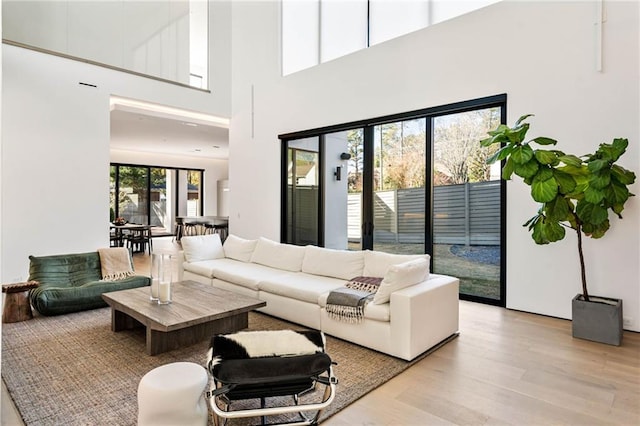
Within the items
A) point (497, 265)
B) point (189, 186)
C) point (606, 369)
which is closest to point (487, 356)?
point (606, 369)

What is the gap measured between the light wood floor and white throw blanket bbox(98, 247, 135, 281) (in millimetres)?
2645

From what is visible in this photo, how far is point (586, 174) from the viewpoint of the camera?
3.42 m

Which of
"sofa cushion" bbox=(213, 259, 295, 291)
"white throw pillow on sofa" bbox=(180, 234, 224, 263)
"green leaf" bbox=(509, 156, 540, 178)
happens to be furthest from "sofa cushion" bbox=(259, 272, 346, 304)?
"green leaf" bbox=(509, 156, 540, 178)

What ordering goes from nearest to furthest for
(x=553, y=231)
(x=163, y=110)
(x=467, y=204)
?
(x=553, y=231) → (x=467, y=204) → (x=163, y=110)

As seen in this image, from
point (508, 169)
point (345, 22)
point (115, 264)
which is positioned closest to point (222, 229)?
point (115, 264)

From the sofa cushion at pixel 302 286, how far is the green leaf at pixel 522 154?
2.08m

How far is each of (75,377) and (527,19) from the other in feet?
18.6

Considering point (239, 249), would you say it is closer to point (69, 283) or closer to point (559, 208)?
point (69, 283)

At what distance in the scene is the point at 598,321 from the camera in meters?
3.56

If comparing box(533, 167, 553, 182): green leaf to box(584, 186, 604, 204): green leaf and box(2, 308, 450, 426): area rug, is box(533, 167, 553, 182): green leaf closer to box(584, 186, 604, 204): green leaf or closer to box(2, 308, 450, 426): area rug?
box(584, 186, 604, 204): green leaf

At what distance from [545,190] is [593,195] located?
0.41 metres

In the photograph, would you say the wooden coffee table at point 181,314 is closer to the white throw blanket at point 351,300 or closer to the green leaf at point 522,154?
the white throw blanket at point 351,300

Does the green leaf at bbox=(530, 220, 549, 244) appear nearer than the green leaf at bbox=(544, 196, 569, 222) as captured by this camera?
No

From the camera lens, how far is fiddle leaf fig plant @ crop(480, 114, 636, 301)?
3418 millimetres
